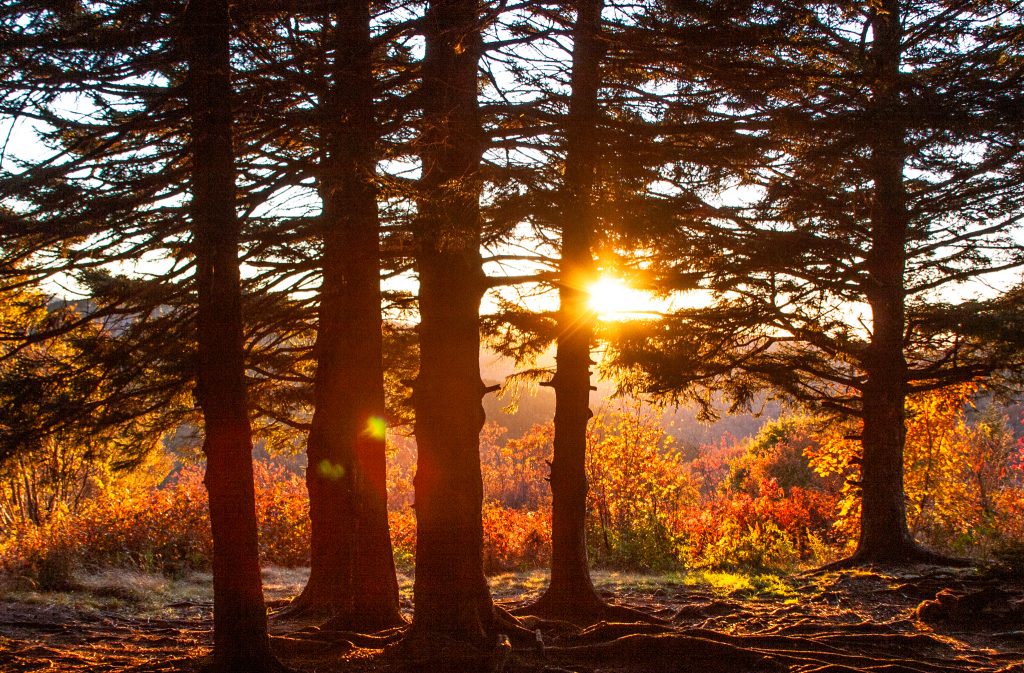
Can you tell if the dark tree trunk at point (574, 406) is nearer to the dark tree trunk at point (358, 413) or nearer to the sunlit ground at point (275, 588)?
the dark tree trunk at point (358, 413)

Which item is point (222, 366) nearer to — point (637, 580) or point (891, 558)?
point (637, 580)

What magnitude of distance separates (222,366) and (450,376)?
189 centimetres

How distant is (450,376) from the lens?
20.3ft

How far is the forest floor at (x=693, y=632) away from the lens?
5719 mm

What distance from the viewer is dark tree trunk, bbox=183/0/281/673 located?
16.2 feet

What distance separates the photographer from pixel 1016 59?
6352 millimetres

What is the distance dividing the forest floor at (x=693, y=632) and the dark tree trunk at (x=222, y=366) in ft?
2.99

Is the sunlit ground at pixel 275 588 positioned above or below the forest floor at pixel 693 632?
below

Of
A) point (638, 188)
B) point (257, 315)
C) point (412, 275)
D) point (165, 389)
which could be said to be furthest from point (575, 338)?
point (165, 389)

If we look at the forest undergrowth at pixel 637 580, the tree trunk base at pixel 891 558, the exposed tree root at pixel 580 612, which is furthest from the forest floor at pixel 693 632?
the tree trunk base at pixel 891 558

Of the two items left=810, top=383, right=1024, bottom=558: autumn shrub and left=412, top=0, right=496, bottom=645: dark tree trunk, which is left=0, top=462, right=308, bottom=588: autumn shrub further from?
left=810, top=383, right=1024, bottom=558: autumn shrub

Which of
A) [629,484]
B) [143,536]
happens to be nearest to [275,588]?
[143,536]

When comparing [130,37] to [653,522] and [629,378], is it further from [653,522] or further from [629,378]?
[653,522]

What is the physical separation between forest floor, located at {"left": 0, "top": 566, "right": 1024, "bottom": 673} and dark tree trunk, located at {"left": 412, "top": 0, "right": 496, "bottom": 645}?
0.63m
